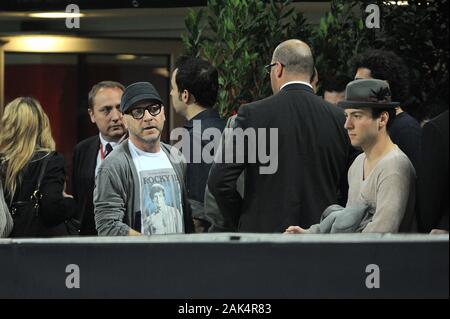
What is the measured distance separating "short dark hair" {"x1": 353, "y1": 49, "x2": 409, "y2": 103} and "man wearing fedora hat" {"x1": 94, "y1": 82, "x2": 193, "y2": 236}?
1026 millimetres

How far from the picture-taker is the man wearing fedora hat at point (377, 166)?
4.95 m

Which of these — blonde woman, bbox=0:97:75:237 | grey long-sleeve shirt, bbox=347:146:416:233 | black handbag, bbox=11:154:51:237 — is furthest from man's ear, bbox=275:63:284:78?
black handbag, bbox=11:154:51:237

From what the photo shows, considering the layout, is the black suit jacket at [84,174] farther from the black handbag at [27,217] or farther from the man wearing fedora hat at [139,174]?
the man wearing fedora hat at [139,174]

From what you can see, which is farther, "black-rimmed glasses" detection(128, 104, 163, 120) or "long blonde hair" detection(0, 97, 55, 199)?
"long blonde hair" detection(0, 97, 55, 199)

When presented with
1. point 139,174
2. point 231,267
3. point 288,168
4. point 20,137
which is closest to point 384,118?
point 288,168

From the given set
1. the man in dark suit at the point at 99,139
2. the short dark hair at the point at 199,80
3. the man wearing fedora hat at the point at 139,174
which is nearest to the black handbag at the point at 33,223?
the man wearing fedora hat at the point at 139,174

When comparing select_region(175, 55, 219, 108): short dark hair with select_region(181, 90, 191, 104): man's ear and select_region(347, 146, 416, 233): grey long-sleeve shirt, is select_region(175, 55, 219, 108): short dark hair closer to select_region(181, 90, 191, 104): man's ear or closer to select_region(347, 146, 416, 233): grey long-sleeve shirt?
select_region(181, 90, 191, 104): man's ear

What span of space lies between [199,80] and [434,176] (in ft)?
5.80

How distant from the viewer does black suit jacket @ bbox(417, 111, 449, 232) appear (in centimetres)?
479

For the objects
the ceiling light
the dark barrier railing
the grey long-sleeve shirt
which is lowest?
the dark barrier railing

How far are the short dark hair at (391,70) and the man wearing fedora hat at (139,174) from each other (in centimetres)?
103

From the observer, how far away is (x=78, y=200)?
6621mm

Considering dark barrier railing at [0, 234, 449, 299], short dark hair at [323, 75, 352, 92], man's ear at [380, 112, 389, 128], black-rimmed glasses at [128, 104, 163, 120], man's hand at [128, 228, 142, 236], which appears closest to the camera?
dark barrier railing at [0, 234, 449, 299]
